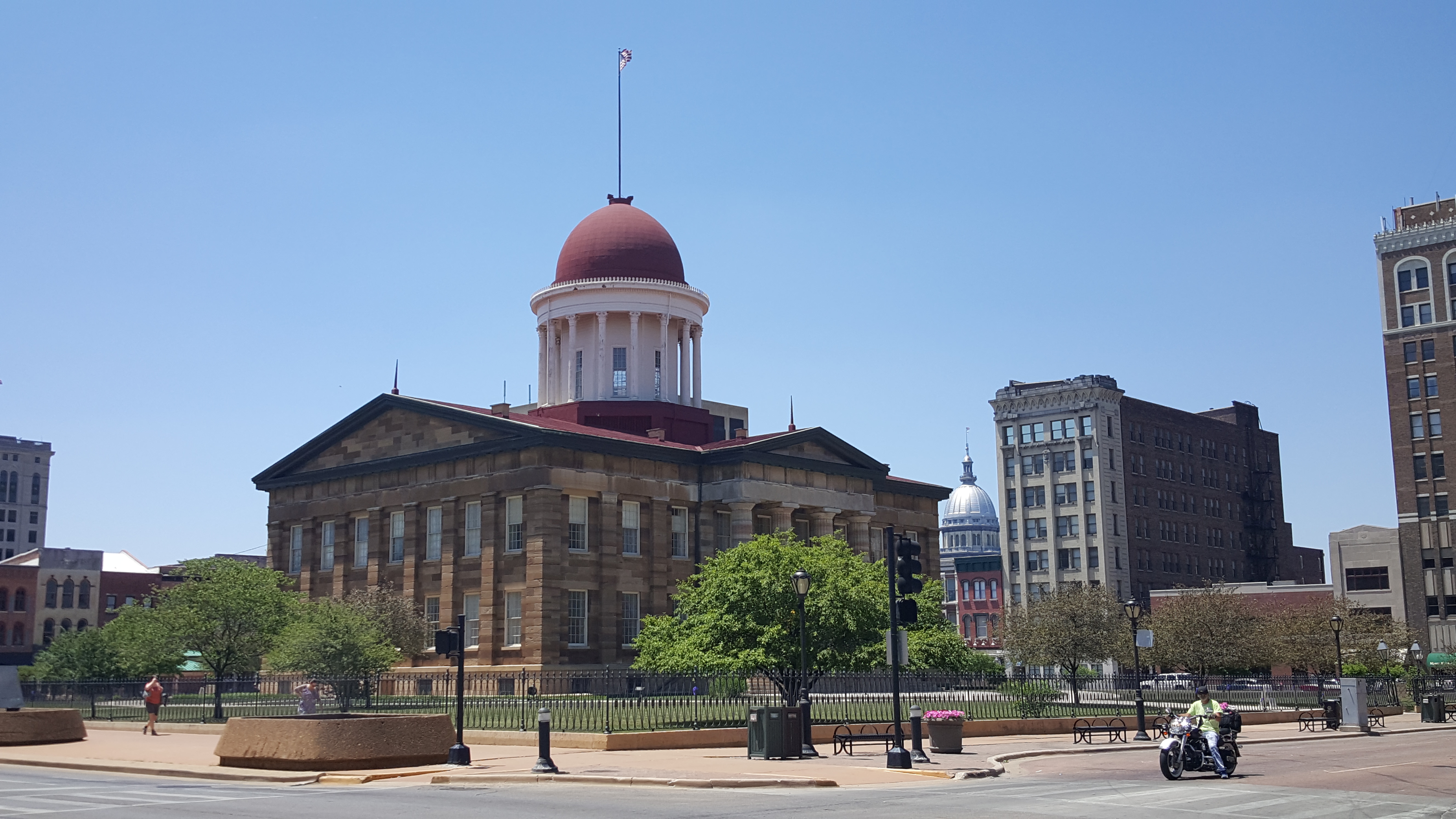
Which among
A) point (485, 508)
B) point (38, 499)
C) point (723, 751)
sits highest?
point (38, 499)

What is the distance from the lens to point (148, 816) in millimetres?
18938

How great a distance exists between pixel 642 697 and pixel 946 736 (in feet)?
28.1

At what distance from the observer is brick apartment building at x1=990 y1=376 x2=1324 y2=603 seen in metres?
120

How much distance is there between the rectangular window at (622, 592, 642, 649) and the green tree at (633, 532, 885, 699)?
19172 mm

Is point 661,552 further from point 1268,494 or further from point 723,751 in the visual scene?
point 1268,494

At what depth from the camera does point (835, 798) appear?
21.7 metres

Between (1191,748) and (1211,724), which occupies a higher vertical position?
(1211,724)

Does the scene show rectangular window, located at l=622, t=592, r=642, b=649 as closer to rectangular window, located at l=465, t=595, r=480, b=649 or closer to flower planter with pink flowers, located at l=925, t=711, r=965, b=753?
rectangular window, located at l=465, t=595, r=480, b=649

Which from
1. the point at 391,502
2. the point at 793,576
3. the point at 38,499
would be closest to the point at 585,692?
the point at 793,576

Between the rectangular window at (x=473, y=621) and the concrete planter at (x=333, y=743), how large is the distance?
106 ft

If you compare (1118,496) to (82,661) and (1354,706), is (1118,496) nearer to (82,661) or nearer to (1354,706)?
(1354,706)

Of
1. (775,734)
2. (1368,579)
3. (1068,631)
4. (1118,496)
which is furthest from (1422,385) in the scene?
(775,734)

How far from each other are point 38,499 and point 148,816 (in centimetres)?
17336

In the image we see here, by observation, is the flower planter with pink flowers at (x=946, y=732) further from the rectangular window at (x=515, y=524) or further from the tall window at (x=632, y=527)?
the tall window at (x=632, y=527)
